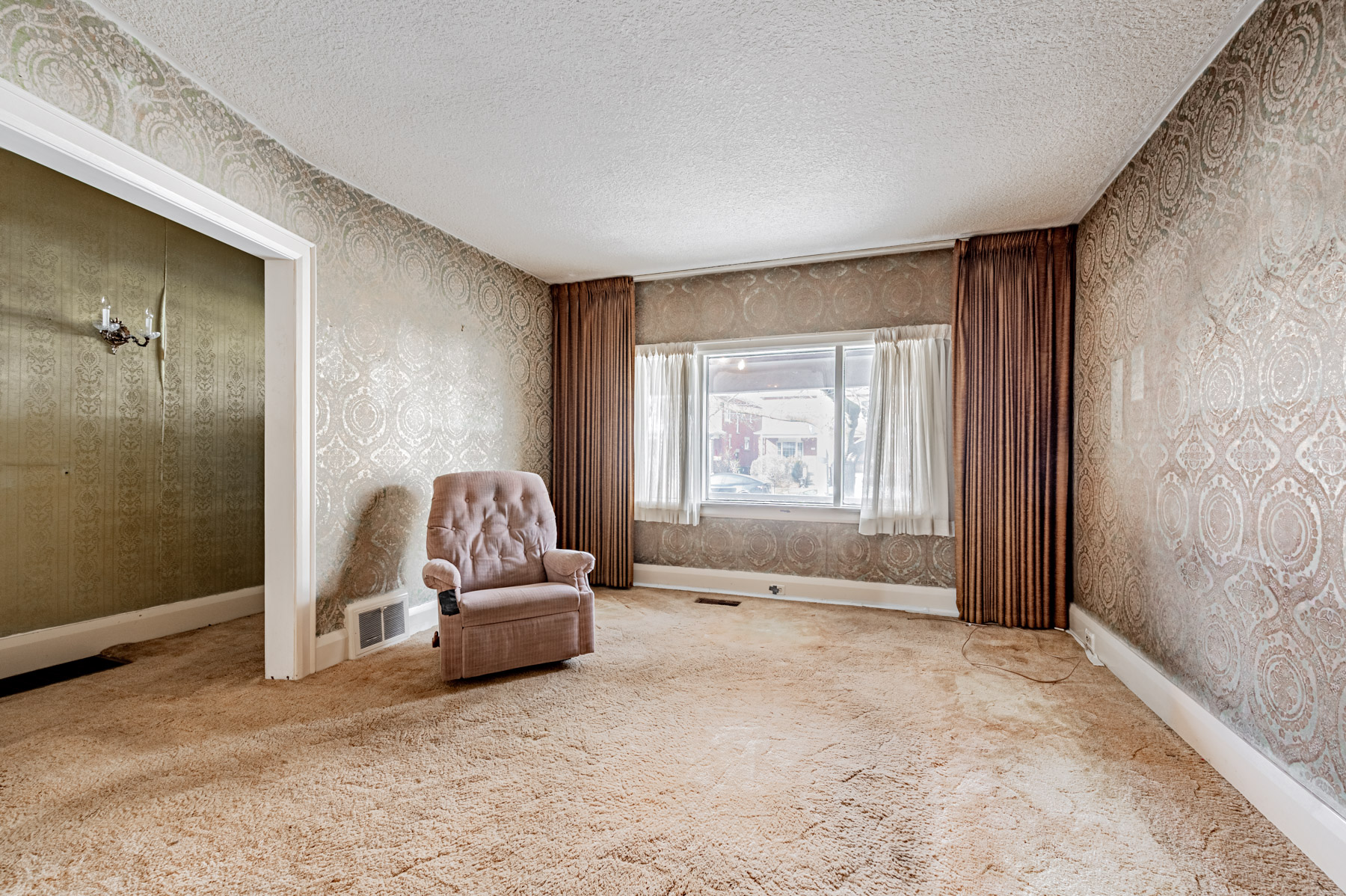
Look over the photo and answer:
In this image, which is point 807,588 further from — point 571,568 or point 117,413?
point 117,413

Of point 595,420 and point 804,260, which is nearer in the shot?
point 804,260

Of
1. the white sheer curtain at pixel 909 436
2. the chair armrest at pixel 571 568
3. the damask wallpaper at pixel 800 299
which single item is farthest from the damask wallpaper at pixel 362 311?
the white sheer curtain at pixel 909 436

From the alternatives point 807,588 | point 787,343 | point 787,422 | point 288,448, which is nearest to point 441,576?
point 288,448

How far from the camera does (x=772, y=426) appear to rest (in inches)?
186

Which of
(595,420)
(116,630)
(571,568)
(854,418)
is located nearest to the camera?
(571,568)

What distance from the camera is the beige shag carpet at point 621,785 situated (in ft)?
5.22

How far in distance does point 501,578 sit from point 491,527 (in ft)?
0.97

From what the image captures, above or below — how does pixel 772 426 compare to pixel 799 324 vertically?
below

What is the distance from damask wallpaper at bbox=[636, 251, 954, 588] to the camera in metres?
4.26

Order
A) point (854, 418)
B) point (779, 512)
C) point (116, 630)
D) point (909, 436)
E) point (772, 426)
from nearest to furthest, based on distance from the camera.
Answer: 1. point (116, 630)
2. point (909, 436)
3. point (854, 418)
4. point (779, 512)
5. point (772, 426)

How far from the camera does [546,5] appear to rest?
6.46 feet

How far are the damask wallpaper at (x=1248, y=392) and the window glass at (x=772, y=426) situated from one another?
6.30ft

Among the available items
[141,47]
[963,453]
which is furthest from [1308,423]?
[141,47]

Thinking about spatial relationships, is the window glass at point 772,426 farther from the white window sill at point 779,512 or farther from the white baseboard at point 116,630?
the white baseboard at point 116,630
